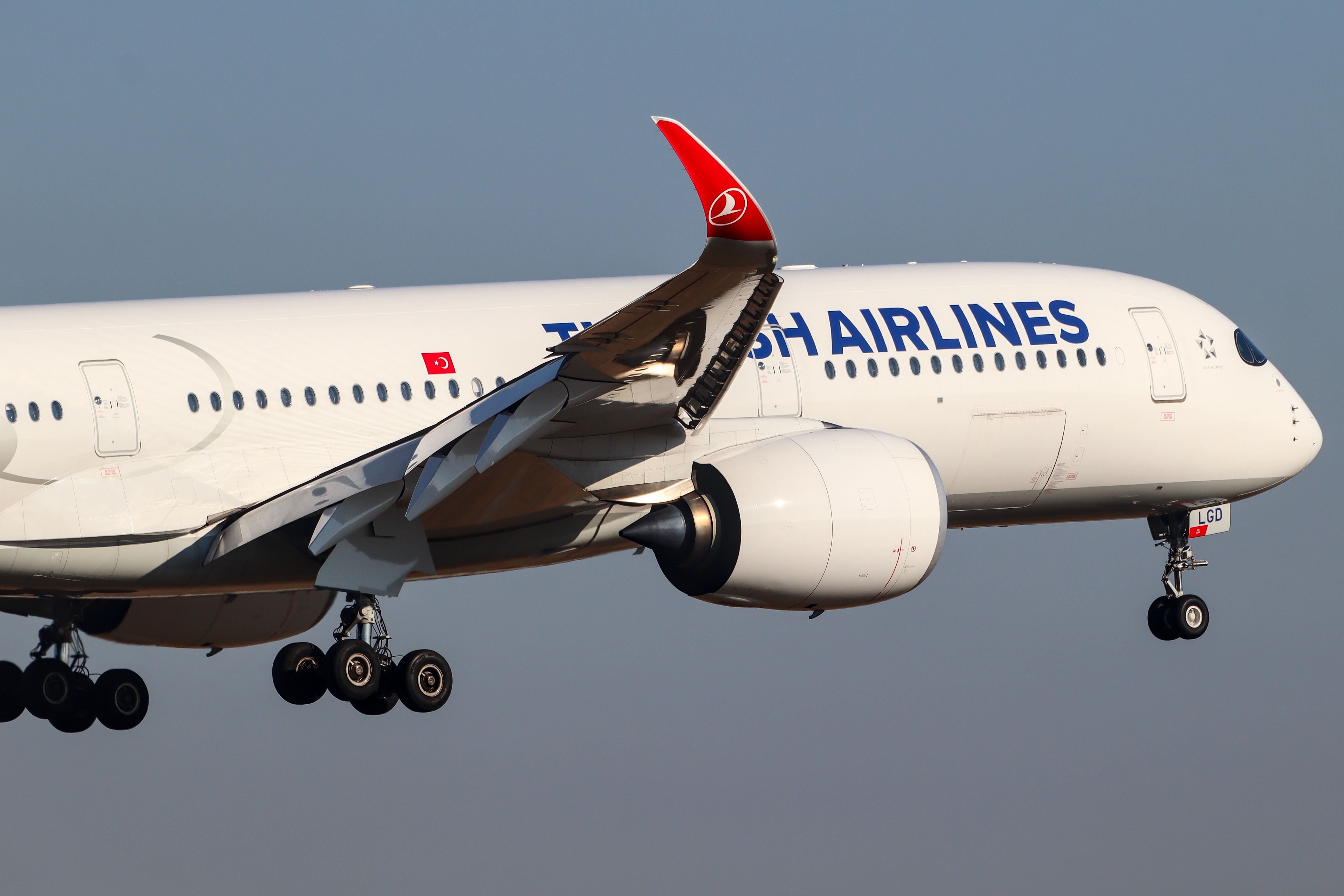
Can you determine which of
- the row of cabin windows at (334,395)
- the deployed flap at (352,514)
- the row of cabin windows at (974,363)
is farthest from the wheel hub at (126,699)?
the row of cabin windows at (974,363)

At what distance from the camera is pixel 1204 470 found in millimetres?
27406

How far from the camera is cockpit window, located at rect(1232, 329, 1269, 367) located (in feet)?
91.7

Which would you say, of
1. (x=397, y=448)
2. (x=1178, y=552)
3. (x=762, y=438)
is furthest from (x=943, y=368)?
(x=397, y=448)

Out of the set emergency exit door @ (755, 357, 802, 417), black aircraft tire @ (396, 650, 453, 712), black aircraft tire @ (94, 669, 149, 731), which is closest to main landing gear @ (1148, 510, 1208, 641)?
emergency exit door @ (755, 357, 802, 417)

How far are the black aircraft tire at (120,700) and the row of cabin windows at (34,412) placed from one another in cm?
595

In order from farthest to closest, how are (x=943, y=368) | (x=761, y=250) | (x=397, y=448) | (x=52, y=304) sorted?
(x=943, y=368) → (x=52, y=304) → (x=397, y=448) → (x=761, y=250)

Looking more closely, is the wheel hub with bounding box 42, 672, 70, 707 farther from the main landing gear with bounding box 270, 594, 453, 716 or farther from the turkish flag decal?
the turkish flag decal

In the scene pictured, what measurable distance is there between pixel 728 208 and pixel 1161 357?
1272 cm

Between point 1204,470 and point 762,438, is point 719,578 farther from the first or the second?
point 1204,470

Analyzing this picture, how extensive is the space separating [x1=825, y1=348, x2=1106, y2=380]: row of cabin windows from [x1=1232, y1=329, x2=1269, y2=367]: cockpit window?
248 cm

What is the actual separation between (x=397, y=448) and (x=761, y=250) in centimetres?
632

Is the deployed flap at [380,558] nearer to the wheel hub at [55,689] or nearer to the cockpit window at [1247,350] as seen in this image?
the wheel hub at [55,689]

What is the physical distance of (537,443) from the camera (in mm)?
20938

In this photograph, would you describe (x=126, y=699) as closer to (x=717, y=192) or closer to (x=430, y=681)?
(x=430, y=681)
